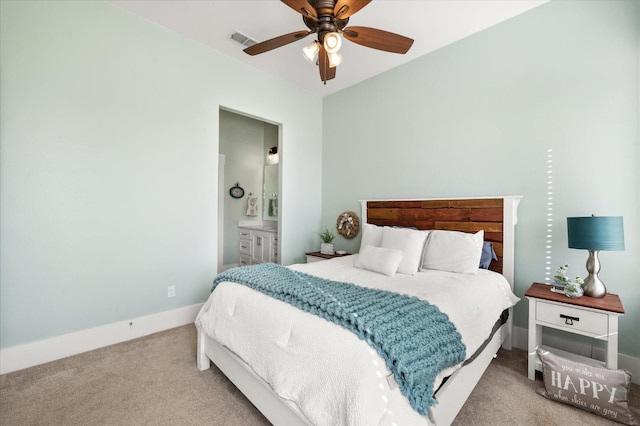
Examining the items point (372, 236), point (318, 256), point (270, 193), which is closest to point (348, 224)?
point (318, 256)

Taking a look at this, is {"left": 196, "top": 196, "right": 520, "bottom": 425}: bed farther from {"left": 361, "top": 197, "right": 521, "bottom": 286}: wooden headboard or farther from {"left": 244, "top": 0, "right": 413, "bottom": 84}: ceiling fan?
{"left": 244, "top": 0, "right": 413, "bottom": 84}: ceiling fan

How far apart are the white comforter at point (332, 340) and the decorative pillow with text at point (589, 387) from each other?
44 cm

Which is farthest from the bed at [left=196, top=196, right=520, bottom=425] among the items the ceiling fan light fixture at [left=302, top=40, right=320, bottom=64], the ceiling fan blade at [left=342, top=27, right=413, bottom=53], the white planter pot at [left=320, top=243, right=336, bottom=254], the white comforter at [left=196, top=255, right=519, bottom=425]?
the ceiling fan light fixture at [left=302, top=40, right=320, bottom=64]

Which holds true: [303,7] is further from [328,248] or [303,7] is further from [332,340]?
[328,248]

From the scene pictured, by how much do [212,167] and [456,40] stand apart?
9.52 ft

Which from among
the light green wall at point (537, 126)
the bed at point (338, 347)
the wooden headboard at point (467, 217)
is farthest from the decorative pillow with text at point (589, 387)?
the wooden headboard at point (467, 217)

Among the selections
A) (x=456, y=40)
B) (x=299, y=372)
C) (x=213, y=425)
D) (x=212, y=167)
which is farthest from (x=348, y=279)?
(x=456, y=40)

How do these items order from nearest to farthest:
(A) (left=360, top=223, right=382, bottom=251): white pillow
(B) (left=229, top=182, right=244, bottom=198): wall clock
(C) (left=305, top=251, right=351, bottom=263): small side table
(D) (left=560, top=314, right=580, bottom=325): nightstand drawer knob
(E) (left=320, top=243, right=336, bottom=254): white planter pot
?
(D) (left=560, top=314, right=580, bottom=325): nightstand drawer knob, (A) (left=360, top=223, right=382, bottom=251): white pillow, (C) (left=305, top=251, right=351, bottom=263): small side table, (E) (left=320, top=243, right=336, bottom=254): white planter pot, (B) (left=229, top=182, right=244, bottom=198): wall clock

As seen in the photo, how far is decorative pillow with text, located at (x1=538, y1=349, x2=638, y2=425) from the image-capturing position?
159cm

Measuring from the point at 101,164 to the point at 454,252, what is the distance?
123 inches

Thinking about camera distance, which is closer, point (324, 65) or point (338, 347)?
point (338, 347)

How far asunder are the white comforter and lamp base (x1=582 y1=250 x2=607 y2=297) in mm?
484

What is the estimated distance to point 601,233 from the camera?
1780 mm

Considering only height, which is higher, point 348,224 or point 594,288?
point 348,224
